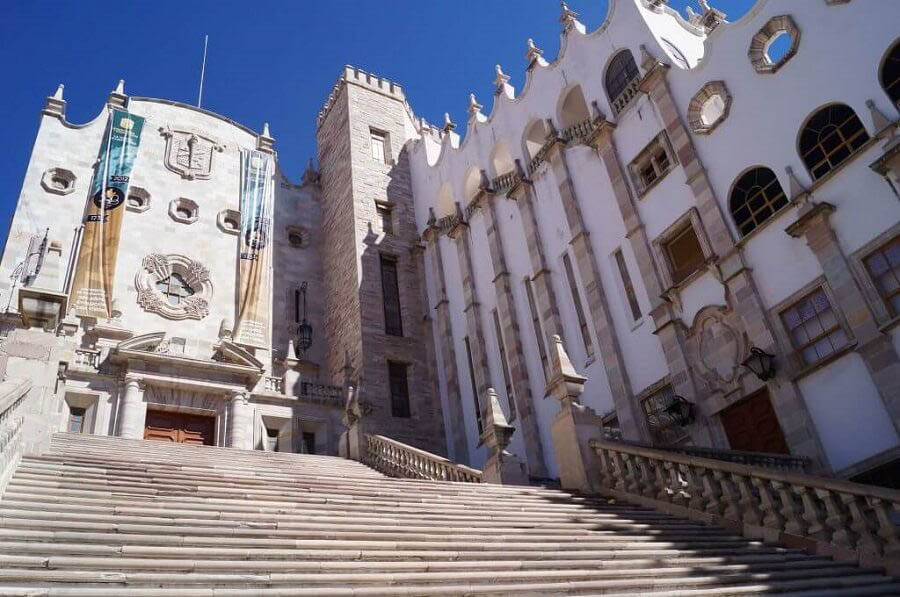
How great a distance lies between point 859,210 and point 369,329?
661 inches

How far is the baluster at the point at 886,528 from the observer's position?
8.55 m

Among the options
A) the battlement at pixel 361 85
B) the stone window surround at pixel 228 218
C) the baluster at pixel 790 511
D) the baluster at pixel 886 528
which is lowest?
the baluster at pixel 886 528

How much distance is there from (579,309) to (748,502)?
451 inches

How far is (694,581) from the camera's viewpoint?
766cm

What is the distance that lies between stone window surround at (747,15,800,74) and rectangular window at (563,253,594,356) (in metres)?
7.63

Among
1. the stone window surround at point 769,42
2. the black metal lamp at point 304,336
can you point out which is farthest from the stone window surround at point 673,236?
the black metal lamp at point 304,336

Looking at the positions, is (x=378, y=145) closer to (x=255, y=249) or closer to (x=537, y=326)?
(x=255, y=249)

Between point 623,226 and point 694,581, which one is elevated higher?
point 623,226

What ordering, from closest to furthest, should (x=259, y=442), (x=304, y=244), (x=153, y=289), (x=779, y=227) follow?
(x=779, y=227) → (x=259, y=442) → (x=153, y=289) → (x=304, y=244)

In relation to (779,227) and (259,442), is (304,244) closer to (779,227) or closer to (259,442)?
(259,442)

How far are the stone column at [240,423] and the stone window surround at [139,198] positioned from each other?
361 inches

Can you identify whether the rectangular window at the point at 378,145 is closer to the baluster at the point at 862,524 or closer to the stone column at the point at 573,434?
the stone column at the point at 573,434

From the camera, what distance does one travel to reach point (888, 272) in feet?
45.7

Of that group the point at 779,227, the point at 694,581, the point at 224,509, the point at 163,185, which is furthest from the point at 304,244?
the point at 694,581
